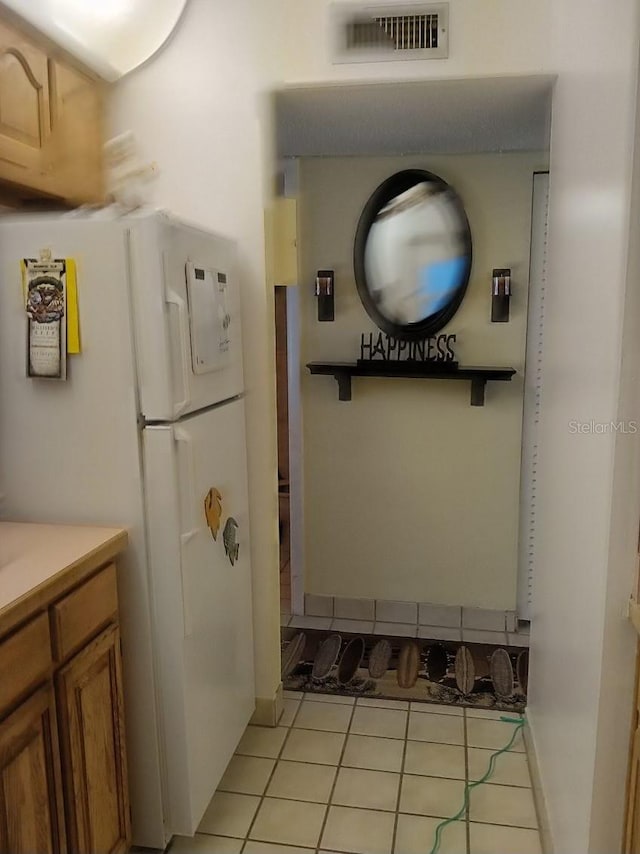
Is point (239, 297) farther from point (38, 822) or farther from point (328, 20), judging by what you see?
point (38, 822)

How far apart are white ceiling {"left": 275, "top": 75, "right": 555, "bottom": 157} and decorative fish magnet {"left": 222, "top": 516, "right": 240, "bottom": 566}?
135 centimetres

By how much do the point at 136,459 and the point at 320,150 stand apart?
180cm

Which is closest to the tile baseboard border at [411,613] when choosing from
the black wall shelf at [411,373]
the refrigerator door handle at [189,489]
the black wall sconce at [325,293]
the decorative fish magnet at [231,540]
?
the black wall shelf at [411,373]

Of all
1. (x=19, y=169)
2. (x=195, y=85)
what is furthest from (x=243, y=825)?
(x=195, y=85)

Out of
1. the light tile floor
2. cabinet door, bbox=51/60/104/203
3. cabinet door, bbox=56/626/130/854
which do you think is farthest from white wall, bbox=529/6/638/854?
cabinet door, bbox=51/60/104/203

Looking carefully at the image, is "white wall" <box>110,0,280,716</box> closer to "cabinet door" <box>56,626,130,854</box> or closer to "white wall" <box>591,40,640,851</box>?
"cabinet door" <box>56,626,130,854</box>

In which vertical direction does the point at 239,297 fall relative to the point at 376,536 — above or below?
above

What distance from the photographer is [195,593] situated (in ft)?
5.89

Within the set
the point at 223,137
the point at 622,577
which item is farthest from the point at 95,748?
the point at 223,137

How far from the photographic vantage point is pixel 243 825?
6.39ft

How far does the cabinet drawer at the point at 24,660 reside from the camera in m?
1.25

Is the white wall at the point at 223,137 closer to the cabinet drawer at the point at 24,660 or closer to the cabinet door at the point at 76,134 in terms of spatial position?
the cabinet door at the point at 76,134

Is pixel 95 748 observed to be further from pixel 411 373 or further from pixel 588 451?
pixel 411 373

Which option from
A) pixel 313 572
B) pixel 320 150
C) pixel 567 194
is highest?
pixel 320 150
